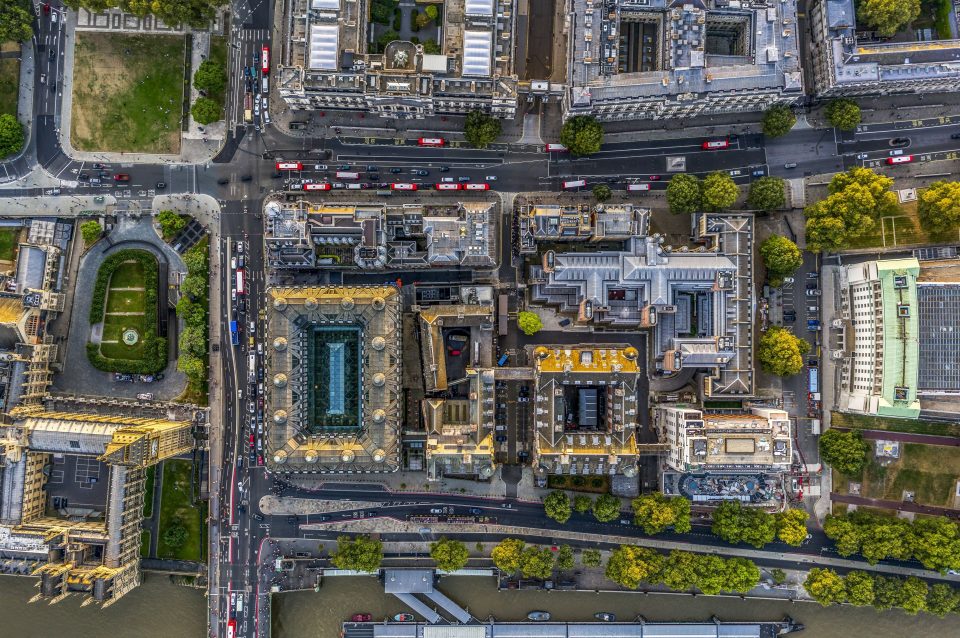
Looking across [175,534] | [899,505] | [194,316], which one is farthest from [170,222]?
[899,505]

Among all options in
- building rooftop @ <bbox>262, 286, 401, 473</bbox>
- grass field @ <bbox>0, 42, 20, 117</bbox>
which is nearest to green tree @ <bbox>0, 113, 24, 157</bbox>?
grass field @ <bbox>0, 42, 20, 117</bbox>

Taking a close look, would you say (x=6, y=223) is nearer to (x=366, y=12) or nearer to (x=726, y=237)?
(x=366, y=12)

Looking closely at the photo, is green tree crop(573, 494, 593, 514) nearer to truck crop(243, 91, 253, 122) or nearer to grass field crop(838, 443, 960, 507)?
grass field crop(838, 443, 960, 507)

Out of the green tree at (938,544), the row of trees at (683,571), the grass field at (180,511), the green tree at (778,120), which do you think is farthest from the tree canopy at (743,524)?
the grass field at (180,511)

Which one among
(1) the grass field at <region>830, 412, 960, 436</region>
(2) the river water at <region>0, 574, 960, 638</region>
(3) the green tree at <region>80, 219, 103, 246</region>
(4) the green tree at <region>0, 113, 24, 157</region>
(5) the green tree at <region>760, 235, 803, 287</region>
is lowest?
(2) the river water at <region>0, 574, 960, 638</region>

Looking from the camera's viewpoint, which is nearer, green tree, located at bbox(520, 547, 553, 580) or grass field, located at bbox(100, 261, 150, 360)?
green tree, located at bbox(520, 547, 553, 580)

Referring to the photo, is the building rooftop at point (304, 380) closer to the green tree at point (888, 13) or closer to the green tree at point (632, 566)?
the green tree at point (632, 566)
